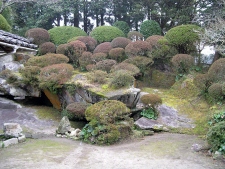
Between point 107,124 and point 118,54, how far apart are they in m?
6.73

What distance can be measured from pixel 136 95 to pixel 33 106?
5.72 m

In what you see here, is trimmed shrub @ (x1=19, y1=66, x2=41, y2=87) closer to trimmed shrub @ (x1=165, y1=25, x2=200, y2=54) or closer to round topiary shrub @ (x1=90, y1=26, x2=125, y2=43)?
round topiary shrub @ (x1=90, y1=26, x2=125, y2=43)

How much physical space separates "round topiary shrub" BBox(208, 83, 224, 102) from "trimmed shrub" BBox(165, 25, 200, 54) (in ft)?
12.8

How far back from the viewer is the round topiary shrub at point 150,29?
57.3ft

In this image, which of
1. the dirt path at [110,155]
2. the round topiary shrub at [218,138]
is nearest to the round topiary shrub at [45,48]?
the dirt path at [110,155]

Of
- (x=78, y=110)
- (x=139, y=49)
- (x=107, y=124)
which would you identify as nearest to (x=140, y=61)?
(x=139, y=49)

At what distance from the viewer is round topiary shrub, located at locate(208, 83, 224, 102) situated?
9.15m

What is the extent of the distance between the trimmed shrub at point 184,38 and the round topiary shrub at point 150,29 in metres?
4.41

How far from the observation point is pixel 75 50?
14.2 metres


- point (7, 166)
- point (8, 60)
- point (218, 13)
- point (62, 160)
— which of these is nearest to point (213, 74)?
point (218, 13)

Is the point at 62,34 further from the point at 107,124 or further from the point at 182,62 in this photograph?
the point at 107,124

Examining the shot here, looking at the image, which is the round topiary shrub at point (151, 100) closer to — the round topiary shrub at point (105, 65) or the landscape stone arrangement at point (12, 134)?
the round topiary shrub at point (105, 65)

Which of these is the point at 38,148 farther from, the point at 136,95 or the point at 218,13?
the point at 218,13

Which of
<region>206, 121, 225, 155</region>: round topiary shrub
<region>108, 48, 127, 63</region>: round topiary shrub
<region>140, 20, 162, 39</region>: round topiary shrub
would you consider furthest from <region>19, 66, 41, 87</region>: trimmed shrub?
<region>140, 20, 162, 39</region>: round topiary shrub
